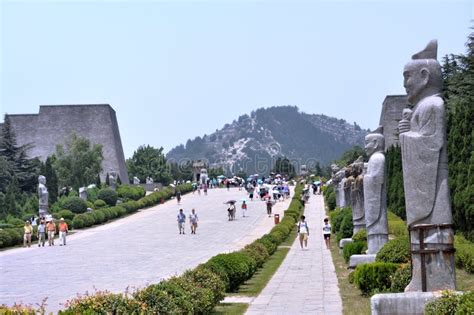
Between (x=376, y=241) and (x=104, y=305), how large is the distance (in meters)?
8.17

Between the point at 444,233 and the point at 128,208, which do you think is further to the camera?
the point at 128,208

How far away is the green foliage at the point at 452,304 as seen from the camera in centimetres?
675

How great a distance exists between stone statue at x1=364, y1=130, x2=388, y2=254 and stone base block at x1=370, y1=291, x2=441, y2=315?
6.09 m

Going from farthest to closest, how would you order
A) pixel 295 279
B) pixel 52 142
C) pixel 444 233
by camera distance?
pixel 52 142 < pixel 295 279 < pixel 444 233

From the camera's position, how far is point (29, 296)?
1596cm

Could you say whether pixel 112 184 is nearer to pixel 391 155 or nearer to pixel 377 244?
pixel 391 155

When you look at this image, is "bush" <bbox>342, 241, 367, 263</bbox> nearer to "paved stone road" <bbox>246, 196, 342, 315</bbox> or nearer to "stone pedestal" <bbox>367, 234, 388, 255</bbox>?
"paved stone road" <bbox>246, 196, 342, 315</bbox>

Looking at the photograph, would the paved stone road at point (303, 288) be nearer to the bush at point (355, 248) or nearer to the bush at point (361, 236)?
the bush at point (355, 248)

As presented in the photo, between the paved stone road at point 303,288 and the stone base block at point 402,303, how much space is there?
9.12 ft

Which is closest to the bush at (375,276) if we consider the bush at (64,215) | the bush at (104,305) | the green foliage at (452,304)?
the green foliage at (452,304)

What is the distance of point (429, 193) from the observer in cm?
909

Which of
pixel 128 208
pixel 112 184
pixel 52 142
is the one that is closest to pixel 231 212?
pixel 128 208

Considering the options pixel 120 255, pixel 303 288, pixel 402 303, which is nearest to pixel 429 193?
pixel 402 303

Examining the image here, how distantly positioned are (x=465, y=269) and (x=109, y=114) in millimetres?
71539
